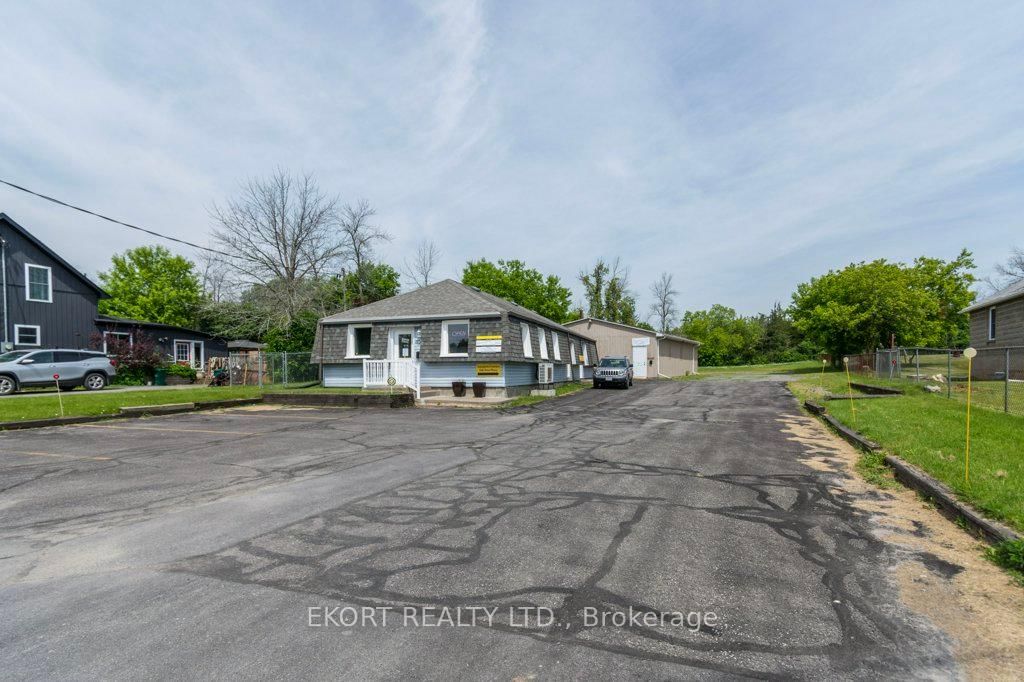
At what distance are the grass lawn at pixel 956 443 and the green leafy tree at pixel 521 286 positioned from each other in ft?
146

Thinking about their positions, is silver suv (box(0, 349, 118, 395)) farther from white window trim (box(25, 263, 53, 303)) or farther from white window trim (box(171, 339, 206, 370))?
white window trim (box(171, 339, 206, 370))

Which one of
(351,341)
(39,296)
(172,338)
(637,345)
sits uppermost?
(39,296)

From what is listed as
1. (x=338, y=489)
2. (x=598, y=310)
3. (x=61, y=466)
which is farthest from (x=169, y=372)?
(x=598, y=310)

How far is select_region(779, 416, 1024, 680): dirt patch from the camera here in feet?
9.21

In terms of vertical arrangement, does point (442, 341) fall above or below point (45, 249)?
below

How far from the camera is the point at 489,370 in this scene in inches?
779

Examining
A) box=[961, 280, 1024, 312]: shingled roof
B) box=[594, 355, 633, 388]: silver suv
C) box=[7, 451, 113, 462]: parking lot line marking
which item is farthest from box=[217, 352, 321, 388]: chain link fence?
box=[961, 280, 1024, 312]: shingled roof

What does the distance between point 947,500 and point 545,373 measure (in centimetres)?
1935

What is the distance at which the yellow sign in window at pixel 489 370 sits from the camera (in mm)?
19672

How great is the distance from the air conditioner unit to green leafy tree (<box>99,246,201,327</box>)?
1699 inches

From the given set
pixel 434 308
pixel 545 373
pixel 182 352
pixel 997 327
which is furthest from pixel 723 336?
pixel 182 352

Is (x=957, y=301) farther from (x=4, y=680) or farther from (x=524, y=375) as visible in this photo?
(x=4, y=680)

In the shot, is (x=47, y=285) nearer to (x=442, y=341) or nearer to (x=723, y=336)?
(x=442, y=341)

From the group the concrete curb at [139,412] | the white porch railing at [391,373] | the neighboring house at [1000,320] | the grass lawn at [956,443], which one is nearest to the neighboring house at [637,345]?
the neighboring house at [1000,320]
